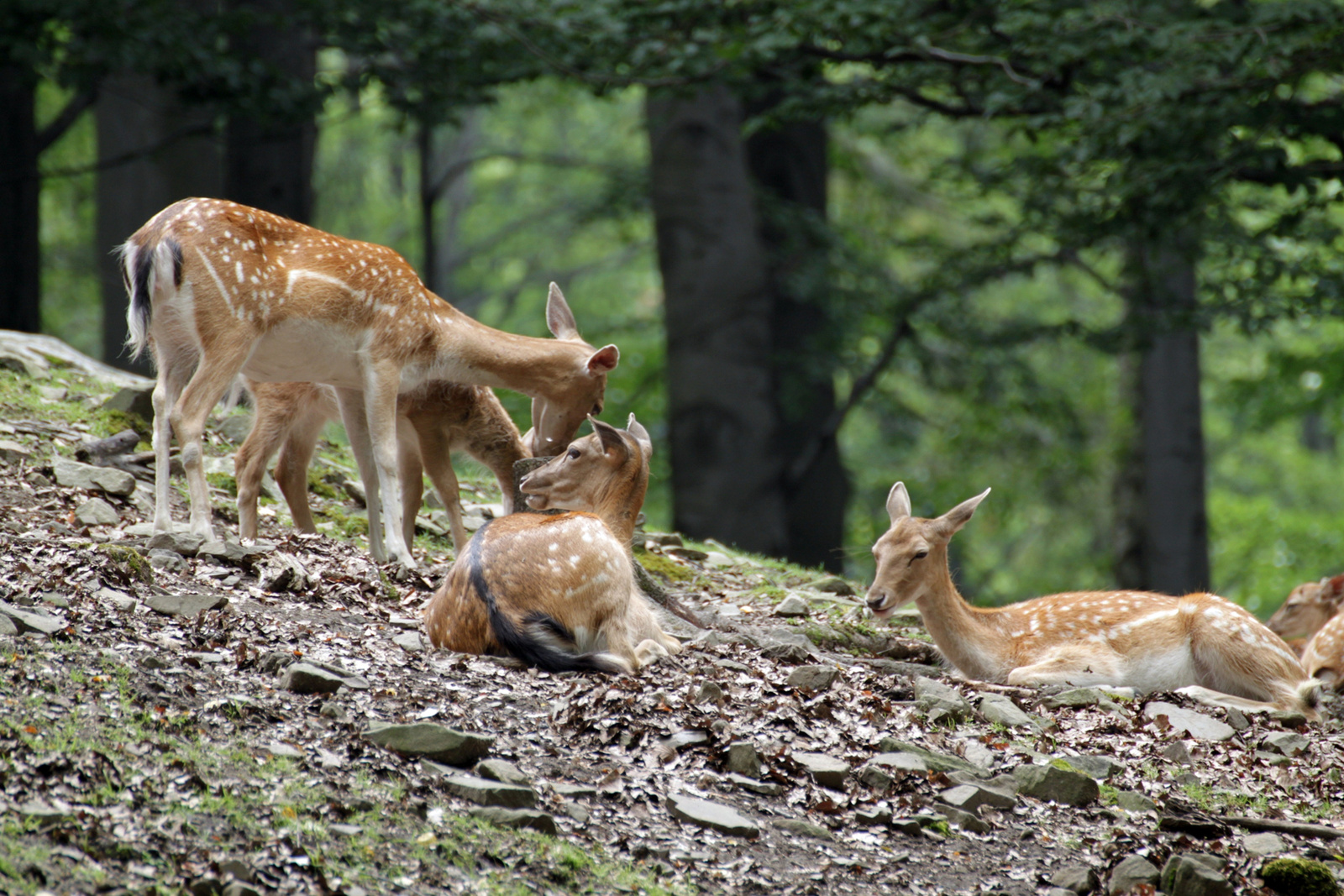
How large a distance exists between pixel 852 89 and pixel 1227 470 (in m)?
25.6

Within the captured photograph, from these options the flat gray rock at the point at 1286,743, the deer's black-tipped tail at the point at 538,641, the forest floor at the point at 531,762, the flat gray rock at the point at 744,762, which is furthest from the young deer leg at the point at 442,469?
the flat gray rock at the point at 1286,743

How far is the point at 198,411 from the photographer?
6.48 metres

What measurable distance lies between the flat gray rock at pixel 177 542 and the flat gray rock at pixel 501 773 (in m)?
2.66

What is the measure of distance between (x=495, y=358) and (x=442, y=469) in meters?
0.73

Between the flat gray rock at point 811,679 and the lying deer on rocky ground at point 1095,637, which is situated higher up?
the flat gray rock at point 811,679

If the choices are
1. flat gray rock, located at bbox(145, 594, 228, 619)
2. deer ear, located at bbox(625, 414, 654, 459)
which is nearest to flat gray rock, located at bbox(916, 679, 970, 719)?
deer ear, located at bbox(625, 414, 654, 459)

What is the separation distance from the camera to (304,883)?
3.34 meters

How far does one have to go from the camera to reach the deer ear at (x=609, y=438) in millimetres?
6645

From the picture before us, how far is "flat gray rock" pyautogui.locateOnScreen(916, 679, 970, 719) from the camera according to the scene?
554 centimetres

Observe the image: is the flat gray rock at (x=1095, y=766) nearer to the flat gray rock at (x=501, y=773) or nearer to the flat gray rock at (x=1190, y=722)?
the flat gray rock at (x=1190, y=722)

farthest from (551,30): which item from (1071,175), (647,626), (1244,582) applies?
(1244,582)

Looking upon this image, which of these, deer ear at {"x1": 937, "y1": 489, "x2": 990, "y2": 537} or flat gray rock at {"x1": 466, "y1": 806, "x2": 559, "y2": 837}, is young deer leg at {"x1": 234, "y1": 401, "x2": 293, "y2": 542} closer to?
deer ear at {"x1": 937, "y1": 489, "x2": 990, "y2": 537}

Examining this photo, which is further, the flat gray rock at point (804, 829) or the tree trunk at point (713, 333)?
the tree trunk at point (713, 333)

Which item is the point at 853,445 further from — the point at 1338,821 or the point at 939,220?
the point at 1338,821
